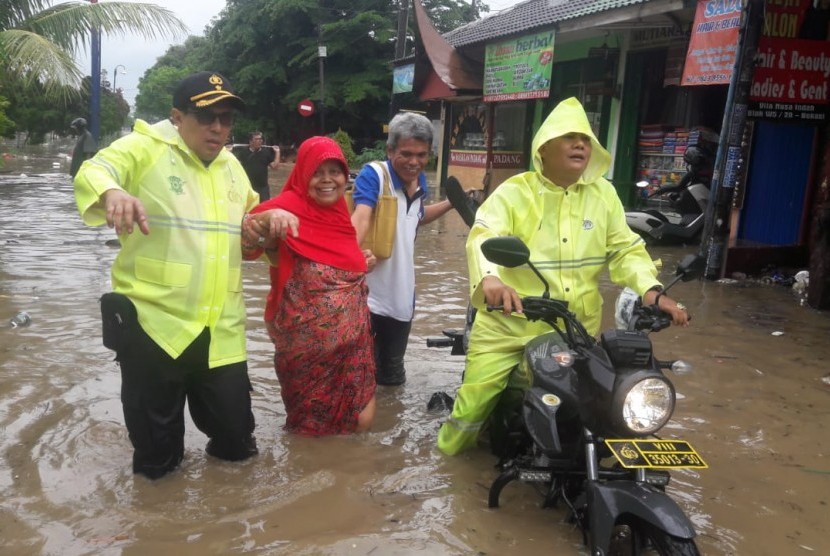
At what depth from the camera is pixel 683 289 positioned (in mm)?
8094

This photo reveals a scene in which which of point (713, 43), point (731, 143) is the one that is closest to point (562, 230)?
point (731, 143)

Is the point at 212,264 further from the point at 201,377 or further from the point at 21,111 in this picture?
the point at 21,111

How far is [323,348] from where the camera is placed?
3713 millimetres

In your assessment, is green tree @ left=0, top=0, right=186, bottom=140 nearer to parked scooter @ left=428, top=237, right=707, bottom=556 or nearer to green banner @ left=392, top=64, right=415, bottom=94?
green banner @ left=392, top=64, right=415, bottom=94

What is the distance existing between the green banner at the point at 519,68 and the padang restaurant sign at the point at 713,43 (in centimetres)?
472

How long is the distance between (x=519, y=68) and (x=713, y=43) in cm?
629

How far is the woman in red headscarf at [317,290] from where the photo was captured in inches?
145

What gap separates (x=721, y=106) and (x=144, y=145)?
33.9 ft

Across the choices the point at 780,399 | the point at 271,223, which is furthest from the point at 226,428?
the point at 780,399

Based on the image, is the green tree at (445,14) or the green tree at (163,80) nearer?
the green tree at (445,14)

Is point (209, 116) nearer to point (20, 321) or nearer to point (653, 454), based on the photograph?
point (653, 454)

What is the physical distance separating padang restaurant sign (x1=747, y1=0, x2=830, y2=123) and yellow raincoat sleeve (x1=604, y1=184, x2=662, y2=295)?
18.3 feet

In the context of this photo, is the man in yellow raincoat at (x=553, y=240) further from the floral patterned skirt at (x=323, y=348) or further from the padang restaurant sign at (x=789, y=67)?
the padang restaurant sign at (x=789, y=67)

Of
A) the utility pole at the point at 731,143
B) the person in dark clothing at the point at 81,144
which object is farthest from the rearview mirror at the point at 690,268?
the person in dark clothing at the point at 81,144
